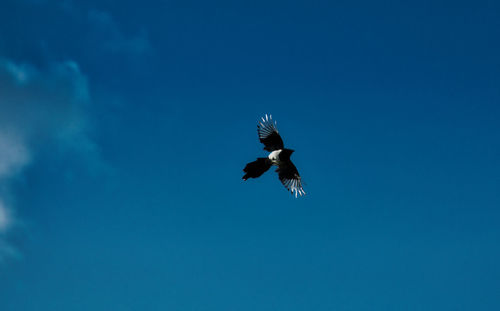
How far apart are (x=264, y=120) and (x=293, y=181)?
366cm

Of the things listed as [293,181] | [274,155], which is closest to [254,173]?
[274,155]

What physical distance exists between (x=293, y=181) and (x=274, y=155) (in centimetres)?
221

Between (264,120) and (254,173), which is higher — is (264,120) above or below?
above

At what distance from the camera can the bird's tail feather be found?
818 inches

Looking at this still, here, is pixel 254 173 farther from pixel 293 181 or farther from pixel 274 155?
pixel 293 181

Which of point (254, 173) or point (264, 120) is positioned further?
point (264, 120)

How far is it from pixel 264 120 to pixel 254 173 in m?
3.20

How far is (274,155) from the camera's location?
2181 cm

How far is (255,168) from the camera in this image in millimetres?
20922

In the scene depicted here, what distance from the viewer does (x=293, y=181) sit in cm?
2312

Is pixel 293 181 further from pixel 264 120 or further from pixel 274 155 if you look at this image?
pixel 264 120

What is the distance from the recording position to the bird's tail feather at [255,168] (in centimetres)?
2077

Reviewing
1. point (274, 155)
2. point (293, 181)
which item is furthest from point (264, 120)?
point (293, 181)

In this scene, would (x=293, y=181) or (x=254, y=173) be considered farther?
(x=293, y=181)
